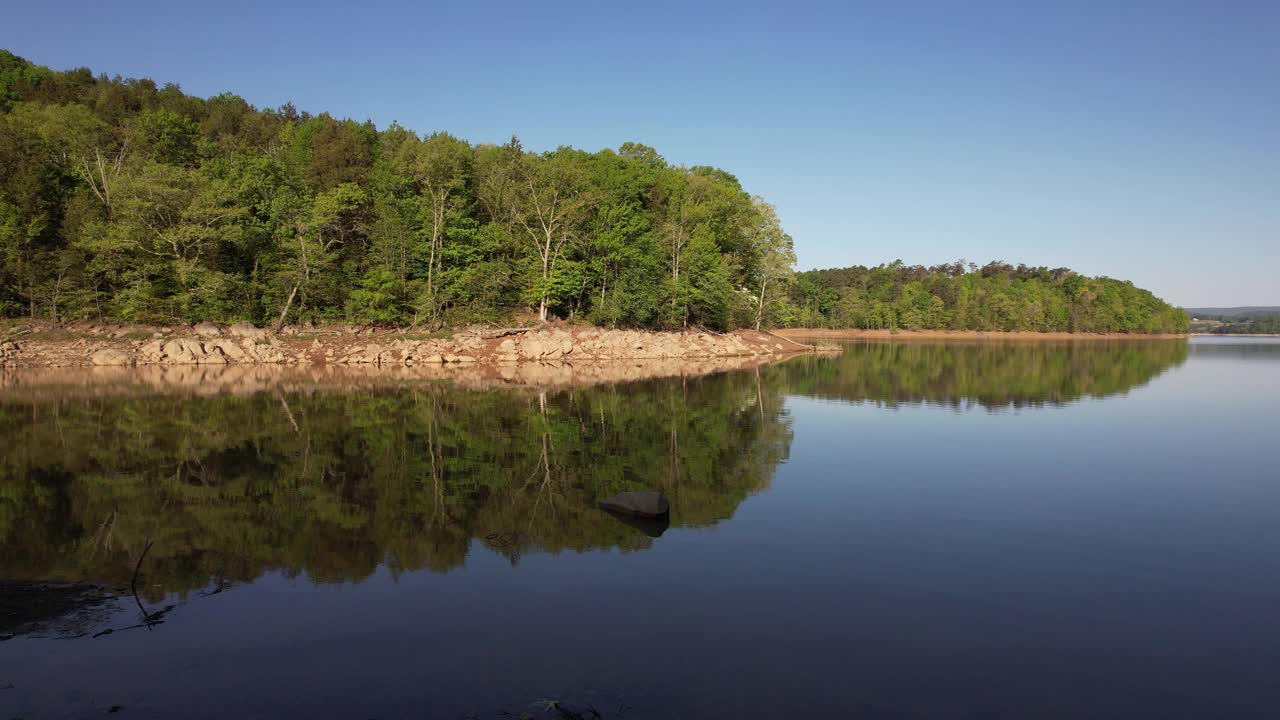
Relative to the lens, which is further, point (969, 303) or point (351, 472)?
point (969, 303)

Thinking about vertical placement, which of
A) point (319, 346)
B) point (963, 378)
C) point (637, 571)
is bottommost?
point (637, 571)

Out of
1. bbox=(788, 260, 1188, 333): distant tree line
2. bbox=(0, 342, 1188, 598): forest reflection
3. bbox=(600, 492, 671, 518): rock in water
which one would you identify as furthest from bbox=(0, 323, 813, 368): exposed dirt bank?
bbox=(788, 260, 1188, 333): distant tree line

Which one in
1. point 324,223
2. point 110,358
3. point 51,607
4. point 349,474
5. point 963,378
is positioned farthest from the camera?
point 324,223

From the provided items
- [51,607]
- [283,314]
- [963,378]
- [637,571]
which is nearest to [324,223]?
[283,314]

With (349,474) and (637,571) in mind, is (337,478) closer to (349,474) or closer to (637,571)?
(349,474)

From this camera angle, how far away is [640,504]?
1413 centimetres

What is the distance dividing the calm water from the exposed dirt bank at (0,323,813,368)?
27.4m

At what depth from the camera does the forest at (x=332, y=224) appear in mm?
51594

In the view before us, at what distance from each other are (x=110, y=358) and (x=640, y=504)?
166 ft

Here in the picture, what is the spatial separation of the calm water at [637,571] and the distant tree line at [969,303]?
10606 cm

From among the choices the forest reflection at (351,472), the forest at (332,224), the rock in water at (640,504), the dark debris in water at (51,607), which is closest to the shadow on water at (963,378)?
the forest reflection at (351,472)

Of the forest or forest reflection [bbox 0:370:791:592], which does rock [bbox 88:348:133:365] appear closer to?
the forest

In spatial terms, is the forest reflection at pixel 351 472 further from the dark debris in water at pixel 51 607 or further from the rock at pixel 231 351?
the rock at pixel 231 351

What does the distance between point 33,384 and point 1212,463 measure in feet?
168
